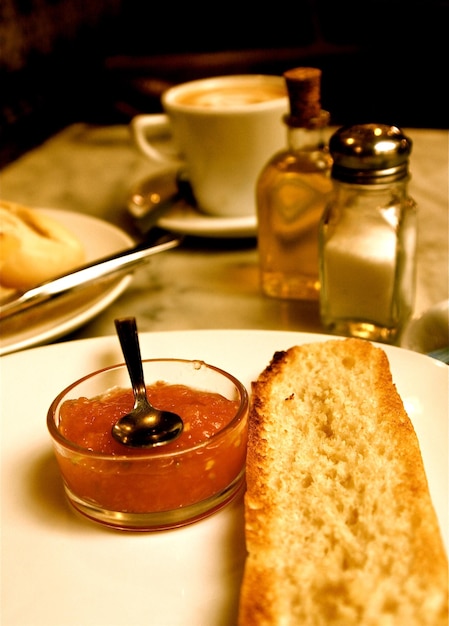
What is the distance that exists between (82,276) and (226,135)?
0.64m

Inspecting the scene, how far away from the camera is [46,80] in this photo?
12.1 feet

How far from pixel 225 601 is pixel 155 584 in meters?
0.10

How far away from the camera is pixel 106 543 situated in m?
0.96

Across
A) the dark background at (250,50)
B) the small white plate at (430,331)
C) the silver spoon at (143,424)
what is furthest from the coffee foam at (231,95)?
the dark background at (250,50)

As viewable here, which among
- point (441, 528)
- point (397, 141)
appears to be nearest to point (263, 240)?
point (397, 141)

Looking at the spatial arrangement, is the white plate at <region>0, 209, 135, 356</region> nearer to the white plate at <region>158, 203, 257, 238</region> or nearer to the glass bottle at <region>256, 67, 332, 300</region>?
the white plate at <region>158, 203, 257, 238</region>

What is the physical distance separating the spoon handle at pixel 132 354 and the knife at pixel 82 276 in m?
0.34

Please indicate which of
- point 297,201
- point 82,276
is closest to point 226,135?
point 297,201

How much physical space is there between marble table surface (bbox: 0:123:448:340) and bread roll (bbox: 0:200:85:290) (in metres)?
0.16

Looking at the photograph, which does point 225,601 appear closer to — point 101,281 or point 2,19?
point 101,281

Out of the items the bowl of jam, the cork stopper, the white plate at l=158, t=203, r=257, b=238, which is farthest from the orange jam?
the white plate at l=158, t=203, r=257, b=238

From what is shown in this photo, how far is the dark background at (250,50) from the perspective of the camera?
3862 mm

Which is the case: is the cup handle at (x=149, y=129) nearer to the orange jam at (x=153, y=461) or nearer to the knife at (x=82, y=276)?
the knife at (x=82, y=276)

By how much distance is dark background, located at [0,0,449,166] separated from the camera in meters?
3.86
